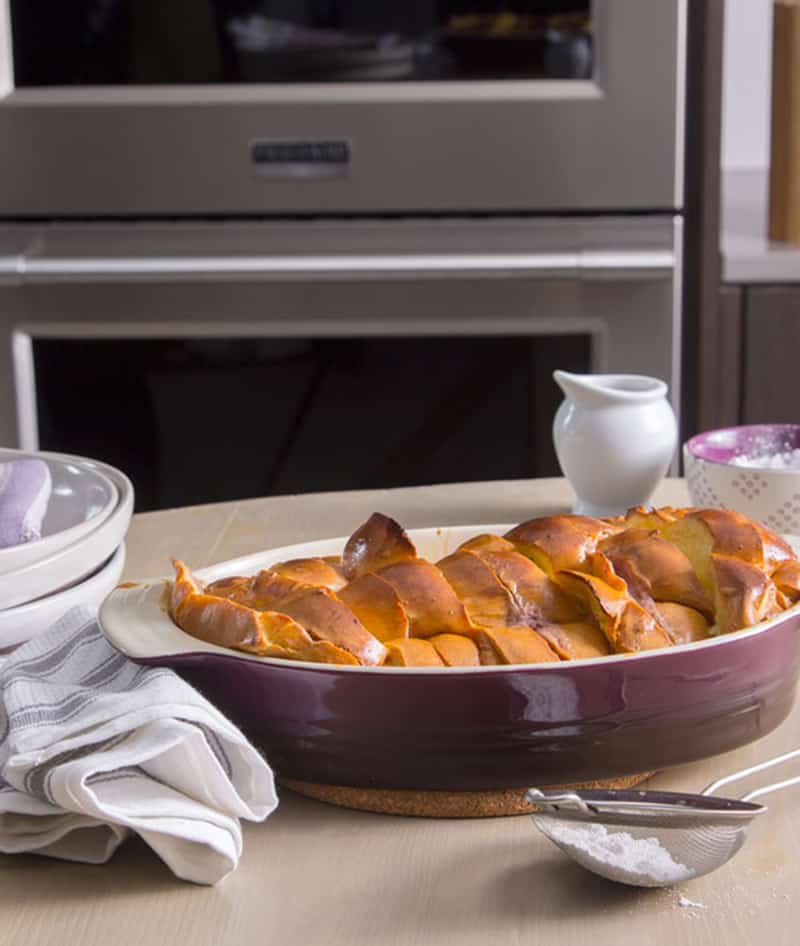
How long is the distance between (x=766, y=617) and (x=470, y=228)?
1192mm

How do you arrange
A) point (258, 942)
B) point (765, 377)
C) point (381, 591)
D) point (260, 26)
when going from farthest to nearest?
1. point (765, 377)
2. point (260, 26)
3. point (381, 591)
4. point (258, 942)

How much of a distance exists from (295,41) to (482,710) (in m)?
1.33

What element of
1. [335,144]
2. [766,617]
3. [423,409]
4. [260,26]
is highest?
[260,26]

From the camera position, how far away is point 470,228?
1871 mm

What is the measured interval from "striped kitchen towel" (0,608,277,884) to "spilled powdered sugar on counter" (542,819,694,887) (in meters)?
0.13

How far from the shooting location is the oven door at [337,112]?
1831mm

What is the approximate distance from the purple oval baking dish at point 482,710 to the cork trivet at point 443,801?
0.03 feet

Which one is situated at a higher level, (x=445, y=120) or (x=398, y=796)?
(x=445, y=120)

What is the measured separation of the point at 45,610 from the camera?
0.85 metres

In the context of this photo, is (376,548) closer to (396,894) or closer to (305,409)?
(396,894)

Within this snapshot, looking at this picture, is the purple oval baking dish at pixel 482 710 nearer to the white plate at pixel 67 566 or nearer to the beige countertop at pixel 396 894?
the beige countertop at pixel 396 894

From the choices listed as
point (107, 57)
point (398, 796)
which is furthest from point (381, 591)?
point (107, 57)

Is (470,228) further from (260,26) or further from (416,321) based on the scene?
(260,26)

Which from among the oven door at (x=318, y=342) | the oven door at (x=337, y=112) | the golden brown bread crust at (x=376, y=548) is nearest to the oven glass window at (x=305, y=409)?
the oven door at (x=318, y=342)
